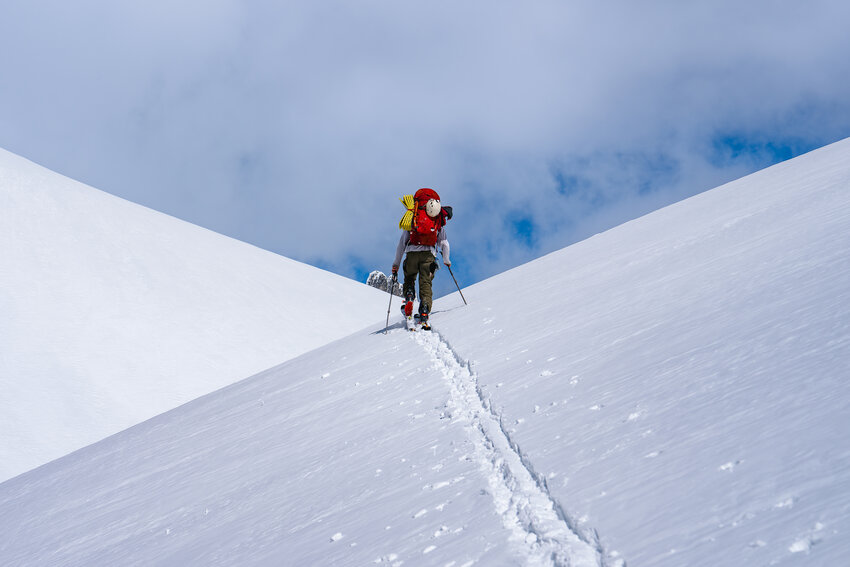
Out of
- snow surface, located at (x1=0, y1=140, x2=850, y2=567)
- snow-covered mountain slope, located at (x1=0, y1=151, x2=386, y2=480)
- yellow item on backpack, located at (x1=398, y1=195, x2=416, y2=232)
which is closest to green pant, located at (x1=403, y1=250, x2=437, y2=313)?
yellow item on backpack, located at (x1=398, y1=195, x2=416, y2=232)

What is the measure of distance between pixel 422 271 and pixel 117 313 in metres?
12.5

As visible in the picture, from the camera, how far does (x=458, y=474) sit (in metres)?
3.46

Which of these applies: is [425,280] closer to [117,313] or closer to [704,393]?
[704,393]

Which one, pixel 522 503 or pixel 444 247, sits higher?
pixel 444 247

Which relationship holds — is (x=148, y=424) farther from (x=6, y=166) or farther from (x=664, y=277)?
(x=6, y=166)

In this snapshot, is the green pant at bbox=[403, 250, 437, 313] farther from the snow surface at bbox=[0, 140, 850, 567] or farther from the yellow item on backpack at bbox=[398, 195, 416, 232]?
the snow surface at bbox=[0, 140, 850, 567]

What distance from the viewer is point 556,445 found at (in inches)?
131

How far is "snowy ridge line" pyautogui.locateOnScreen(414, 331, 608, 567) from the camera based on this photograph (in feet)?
7.71

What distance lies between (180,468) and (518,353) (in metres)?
3.29

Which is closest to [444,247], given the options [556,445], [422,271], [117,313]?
[422,271]

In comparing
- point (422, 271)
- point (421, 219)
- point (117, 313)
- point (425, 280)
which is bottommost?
point (425, 280)

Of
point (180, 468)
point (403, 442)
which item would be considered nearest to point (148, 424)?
point (180, 468)

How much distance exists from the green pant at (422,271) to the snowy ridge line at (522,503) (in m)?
4.28

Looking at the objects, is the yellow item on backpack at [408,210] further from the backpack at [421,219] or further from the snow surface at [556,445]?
the snow surface at [556,445]
